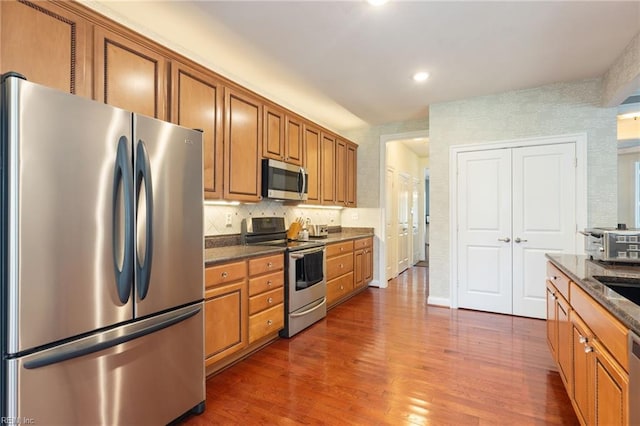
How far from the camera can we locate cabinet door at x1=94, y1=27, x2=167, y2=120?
1.92 metres

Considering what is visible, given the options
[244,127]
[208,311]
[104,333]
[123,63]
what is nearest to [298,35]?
[244,127]

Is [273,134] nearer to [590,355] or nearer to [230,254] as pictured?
[230,254]

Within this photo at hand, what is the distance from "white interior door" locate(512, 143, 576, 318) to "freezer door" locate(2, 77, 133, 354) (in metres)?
4.04

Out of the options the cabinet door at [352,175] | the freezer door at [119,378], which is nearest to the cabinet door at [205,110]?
the freezer door at [119,378]

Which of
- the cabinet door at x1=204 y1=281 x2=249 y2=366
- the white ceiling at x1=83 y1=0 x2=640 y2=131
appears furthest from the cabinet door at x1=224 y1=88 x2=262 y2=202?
the cabinet door at x1=204 y1=281 x2=249 y2=366

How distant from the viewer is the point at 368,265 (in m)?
5.18

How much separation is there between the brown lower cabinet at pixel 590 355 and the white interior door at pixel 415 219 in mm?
5356

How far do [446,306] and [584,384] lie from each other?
267 centimetres

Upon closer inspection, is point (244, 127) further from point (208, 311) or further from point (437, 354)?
point (437, 354)

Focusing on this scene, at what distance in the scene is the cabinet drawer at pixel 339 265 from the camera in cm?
402

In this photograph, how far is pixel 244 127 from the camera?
10.0 feet

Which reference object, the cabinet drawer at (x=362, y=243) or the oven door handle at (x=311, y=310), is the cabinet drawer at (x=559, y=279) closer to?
the oven door handle at (x=311, y=310)

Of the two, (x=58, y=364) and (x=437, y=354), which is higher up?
(x=58, y=364)

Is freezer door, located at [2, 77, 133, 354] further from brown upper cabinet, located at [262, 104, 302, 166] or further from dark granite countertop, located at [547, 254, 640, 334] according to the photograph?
dark granite countertop, located at [547, 254, 640, 334]
